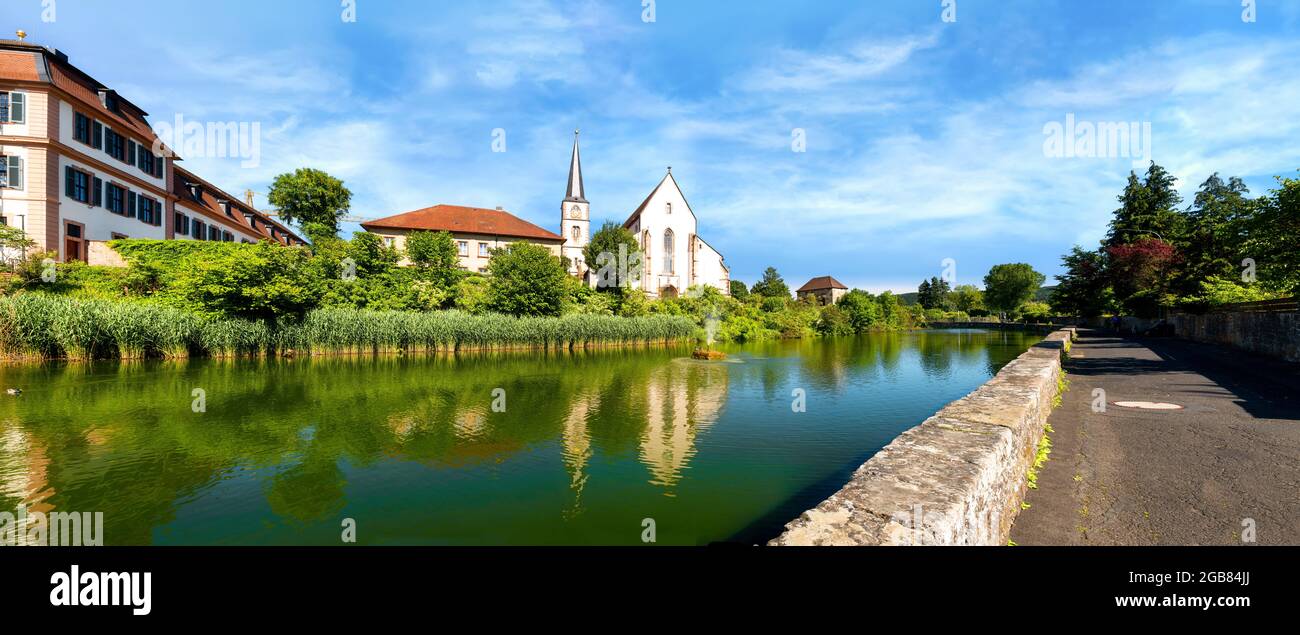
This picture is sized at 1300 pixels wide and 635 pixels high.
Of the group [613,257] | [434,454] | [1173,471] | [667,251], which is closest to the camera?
[1173,471]

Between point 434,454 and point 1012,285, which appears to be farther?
point 1012,285

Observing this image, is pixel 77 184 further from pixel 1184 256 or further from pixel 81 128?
pixel 1184 256

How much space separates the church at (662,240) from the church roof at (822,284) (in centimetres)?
5500

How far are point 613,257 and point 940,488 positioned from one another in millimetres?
44191

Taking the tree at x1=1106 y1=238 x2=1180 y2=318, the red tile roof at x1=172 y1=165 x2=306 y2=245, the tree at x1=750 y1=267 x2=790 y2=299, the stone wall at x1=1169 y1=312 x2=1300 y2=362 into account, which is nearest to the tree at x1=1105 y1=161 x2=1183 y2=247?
the tree at x1=1106 y1=238 x2=1180 y2=318

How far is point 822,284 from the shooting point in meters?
112

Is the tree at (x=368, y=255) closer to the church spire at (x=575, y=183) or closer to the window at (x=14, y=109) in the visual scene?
the window at (x=14, y=109)

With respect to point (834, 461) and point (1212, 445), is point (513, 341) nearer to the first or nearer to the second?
point (834, 461)

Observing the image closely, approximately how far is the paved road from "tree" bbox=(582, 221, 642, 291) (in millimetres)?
37480

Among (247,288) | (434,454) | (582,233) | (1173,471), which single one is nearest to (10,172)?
(247,288)

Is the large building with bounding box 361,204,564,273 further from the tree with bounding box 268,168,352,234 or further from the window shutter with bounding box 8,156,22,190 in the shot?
the window shutter with bounding box 8,156,22,190

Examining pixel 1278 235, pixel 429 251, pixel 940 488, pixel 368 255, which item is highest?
pixel 429 251

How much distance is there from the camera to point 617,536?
499 cm

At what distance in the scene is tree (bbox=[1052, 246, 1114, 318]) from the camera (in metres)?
36.6
